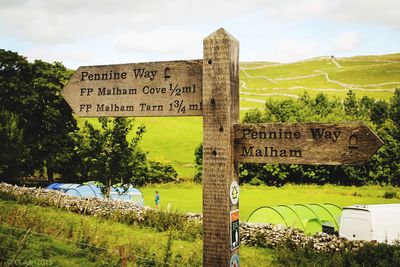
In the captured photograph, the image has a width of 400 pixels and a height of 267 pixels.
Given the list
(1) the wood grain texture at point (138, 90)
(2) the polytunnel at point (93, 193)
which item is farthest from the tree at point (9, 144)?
(1) the wood grain texture at point (138, 90)

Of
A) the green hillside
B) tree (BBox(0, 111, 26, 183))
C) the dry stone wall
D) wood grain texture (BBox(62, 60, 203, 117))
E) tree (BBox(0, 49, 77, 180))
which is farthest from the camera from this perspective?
the green hillside

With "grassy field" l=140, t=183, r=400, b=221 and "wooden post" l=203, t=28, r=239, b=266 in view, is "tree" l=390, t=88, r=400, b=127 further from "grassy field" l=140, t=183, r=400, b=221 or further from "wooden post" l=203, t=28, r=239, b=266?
"wooden post" l=203, t=28, r=239, b=266

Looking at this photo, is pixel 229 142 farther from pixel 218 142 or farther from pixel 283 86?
pixel 283 86

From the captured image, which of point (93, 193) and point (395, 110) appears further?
point (395, 110)

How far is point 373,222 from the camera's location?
663 inches

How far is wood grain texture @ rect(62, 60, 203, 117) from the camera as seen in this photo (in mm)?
3229

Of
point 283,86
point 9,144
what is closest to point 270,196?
point 9,144

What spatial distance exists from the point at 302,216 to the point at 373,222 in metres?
3.11

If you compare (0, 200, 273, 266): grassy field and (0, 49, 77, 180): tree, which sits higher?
(0, 49, 77, 180): tree

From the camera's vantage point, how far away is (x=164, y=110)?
131 inches

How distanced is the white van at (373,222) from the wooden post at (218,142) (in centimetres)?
1574

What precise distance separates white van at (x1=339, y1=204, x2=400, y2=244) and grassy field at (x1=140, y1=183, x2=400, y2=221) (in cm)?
1036

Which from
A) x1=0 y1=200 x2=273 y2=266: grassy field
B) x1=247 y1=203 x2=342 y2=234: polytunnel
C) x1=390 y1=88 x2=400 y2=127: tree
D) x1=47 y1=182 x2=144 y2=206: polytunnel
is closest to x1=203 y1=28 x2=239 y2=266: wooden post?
x1=0 y1=200 x2=273 y2=266: grassy field

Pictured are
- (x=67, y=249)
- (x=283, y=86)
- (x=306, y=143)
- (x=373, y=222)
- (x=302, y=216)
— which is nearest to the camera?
(x=306, y=143)
